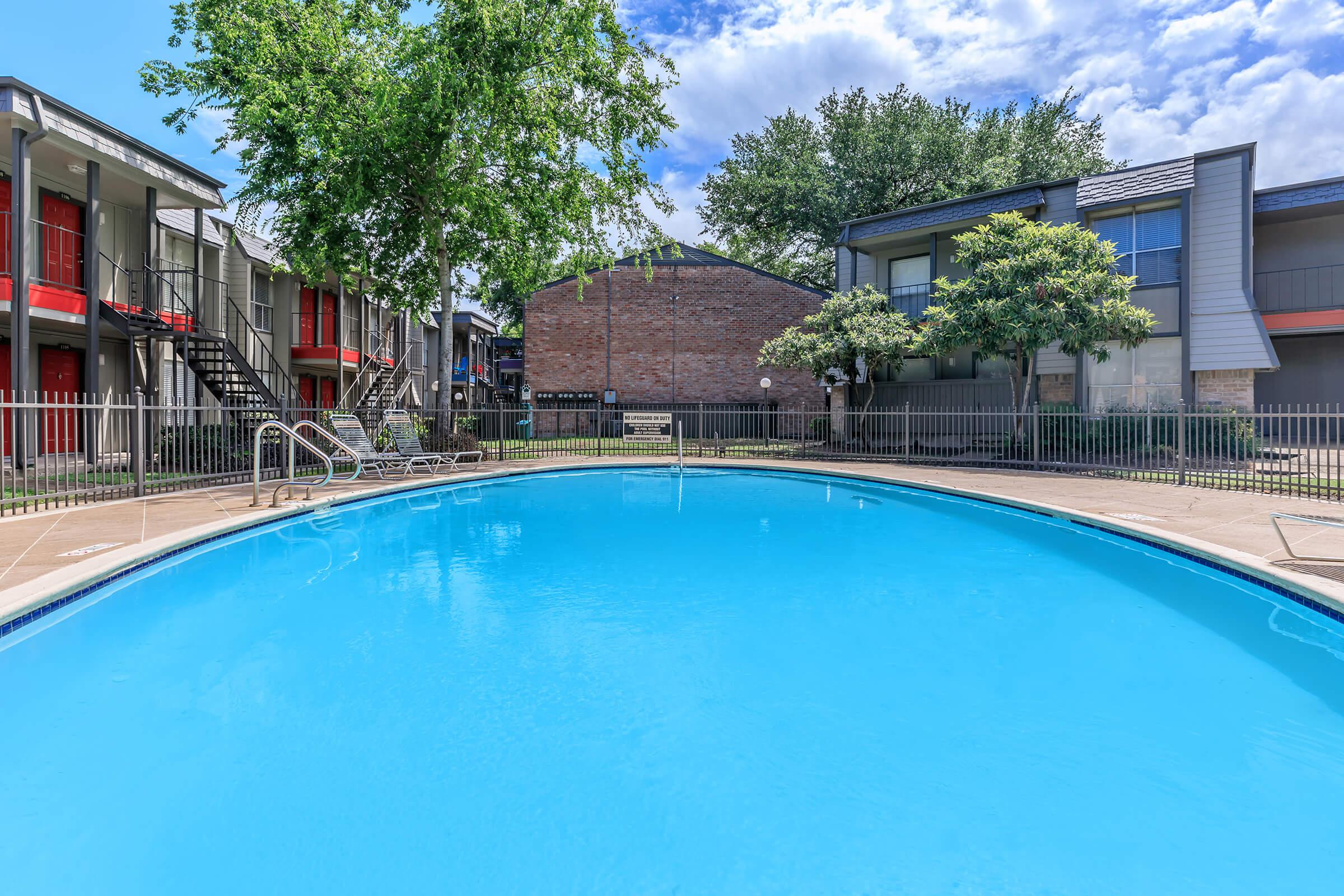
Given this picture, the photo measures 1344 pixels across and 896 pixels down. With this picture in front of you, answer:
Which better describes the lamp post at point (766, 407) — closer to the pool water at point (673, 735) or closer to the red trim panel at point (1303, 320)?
the red trim panel at point (1303, 320)

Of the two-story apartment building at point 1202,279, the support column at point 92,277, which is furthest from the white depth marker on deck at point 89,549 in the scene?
the two-story apartment building at point 1202,279

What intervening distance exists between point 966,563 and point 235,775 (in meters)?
6.32

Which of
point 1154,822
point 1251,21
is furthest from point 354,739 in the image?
point 1251,21

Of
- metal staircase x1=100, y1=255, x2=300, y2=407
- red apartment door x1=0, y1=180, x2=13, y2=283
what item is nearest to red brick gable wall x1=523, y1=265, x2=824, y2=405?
metal staircase x1=100, y1=255, x2=300, y2=407

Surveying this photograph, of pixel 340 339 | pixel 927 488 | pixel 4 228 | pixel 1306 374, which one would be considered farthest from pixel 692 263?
pixel 4 228

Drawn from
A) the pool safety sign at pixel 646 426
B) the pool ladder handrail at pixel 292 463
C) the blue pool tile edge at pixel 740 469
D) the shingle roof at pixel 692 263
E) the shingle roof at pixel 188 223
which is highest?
the shingle roof at pixel 692 263

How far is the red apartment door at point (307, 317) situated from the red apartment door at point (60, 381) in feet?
22.3

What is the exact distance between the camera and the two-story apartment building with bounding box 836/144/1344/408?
1625 centimetres

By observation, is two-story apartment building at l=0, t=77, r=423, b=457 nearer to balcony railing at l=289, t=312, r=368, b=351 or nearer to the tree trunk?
balcony railing at l=289, t=312, r=368, b=351

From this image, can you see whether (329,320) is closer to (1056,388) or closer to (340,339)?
(340,339)

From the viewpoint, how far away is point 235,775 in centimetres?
290

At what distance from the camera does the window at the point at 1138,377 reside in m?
17.0

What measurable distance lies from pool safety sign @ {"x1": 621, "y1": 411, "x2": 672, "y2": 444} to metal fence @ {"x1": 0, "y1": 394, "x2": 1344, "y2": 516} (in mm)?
269

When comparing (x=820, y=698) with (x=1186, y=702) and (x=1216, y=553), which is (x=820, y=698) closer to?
(x=1186, y=702)
